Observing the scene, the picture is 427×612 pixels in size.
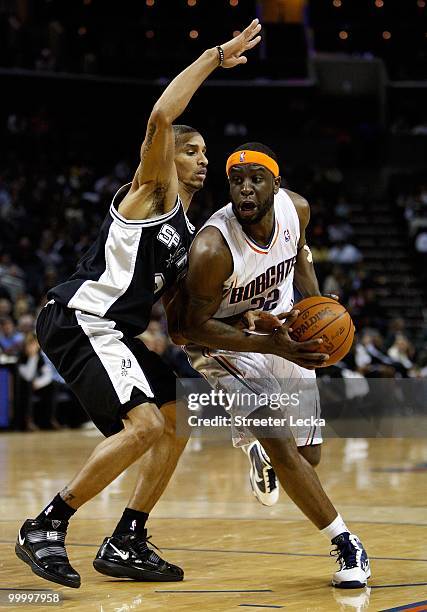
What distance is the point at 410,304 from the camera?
20625 millimetres

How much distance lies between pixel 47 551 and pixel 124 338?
3.23 feet

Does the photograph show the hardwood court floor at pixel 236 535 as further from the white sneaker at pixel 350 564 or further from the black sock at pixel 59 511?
the black sock at pixel 59 511

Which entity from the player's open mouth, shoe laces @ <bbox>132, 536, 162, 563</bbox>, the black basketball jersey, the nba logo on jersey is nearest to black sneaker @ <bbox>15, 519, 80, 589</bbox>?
shoe laces @ <bbox>132, 536, 162, 563</bbox>

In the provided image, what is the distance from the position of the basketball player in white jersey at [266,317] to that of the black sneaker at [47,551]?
1006mm

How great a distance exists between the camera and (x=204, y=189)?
21703mm

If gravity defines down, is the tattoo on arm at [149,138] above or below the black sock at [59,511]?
above

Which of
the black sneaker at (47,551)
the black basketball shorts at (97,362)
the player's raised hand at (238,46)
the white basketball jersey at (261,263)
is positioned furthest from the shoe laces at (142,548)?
the player's raised hand at (238,46)

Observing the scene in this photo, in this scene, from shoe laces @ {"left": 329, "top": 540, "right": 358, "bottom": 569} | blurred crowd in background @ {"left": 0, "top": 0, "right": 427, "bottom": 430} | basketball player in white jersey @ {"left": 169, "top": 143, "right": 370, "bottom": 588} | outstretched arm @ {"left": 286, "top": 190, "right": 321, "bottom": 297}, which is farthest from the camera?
blurred crowd in background @ {"left": 0, "top": 0, "right": 427, "bottom": 430}

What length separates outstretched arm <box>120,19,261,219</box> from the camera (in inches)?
193

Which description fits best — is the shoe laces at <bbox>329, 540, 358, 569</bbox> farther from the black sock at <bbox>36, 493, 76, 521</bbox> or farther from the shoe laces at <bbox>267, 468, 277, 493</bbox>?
the black sock at <bbox>36, 493, 76, 521</bbox>

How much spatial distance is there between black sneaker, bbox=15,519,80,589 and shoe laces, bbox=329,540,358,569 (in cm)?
116

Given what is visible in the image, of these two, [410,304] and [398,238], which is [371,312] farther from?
[398,238]

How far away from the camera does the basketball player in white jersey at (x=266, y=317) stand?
5117mm

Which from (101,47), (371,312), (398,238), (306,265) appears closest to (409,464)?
(306,265)
